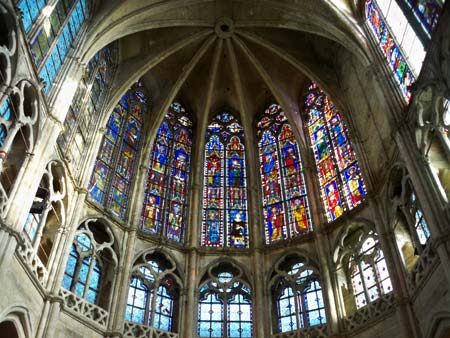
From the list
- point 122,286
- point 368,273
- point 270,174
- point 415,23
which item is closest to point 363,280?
point 368,273

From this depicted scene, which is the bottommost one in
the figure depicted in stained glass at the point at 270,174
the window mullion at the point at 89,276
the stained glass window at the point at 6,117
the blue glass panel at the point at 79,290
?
the blue glass panel at the point at 79,290

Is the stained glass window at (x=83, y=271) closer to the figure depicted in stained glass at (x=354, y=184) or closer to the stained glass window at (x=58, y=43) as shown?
the stained glass window at (x=58, y=43)

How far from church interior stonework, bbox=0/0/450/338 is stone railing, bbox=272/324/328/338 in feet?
0.23

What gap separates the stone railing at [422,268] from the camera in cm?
1378

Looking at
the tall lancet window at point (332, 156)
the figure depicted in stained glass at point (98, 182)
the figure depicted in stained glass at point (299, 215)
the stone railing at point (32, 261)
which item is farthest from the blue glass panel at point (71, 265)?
the tall lancet window at point (332, 156)

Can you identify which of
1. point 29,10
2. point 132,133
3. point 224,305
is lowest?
point 224,305

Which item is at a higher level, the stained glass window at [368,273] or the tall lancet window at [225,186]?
the tall lancet window at [225,186]

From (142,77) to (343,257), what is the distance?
1230 cm

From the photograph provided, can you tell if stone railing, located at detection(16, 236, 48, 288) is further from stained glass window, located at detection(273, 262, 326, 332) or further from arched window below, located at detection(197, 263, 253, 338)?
stained glass window, located at detection(273, 262, 326, 332)

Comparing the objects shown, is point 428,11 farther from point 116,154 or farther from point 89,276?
point 89,276

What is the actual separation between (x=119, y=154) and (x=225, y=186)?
15.4ft

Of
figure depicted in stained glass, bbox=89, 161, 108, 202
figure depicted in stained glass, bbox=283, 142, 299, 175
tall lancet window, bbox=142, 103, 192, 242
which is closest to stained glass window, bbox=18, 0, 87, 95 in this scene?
figure depicted in stained glass, bbox=89, 161, 108, 202

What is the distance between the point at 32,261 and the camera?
14211mm

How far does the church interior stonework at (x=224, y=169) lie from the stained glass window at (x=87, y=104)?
103mm
